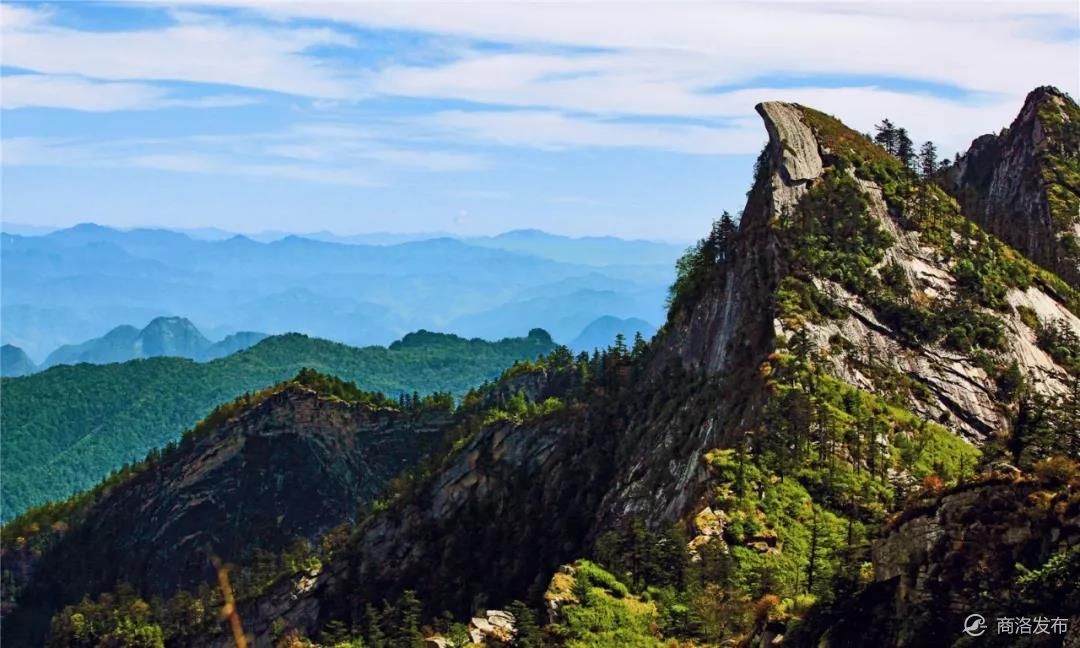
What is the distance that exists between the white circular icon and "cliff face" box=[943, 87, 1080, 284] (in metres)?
97.6

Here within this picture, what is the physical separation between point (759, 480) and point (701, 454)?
9.73 m

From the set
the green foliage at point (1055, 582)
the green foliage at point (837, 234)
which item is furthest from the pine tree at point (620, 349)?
the green foliage at point (1055, 582)

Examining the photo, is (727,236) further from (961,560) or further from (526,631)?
(961,560)

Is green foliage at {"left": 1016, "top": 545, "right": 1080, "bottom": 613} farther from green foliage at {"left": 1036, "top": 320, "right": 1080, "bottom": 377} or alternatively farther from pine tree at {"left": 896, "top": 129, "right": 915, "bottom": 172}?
pine tree at {"left": 896, "top": 129, "right": 915, "bottom": 172}

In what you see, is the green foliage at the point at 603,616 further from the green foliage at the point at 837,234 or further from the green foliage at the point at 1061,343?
the green foliage at the point at 1061,343

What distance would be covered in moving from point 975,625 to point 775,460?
41.5 metres

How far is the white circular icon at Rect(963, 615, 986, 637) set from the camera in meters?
40.8

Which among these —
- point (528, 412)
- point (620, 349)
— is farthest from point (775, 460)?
point (528, 412)

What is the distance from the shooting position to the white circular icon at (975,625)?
40781 millimetres

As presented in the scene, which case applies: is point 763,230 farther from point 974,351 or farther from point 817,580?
point 817,580

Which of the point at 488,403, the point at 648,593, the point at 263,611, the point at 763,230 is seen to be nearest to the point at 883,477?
the point at 648,593

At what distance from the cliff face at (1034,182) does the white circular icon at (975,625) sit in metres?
97.6

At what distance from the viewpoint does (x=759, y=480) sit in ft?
263

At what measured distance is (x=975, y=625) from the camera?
41.1 meters
